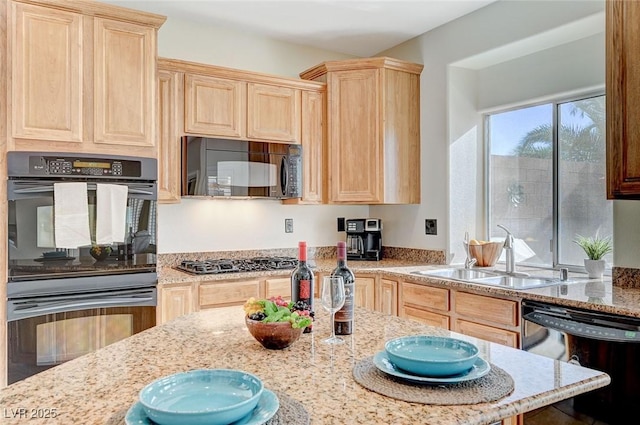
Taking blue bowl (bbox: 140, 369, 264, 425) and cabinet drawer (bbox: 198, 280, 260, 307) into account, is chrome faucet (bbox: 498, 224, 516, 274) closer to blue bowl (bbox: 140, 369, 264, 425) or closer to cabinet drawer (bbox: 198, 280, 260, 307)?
cabinet drawer (bbox: 198, 280, 260, 307)

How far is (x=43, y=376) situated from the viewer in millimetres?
1241

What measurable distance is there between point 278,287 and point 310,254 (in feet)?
2.78

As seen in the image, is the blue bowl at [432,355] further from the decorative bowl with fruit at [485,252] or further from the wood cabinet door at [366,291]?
the decorative bowl with fruit at [485,252]

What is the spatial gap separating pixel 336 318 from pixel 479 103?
9.23 ft

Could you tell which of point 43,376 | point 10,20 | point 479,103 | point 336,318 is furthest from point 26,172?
point 479,103

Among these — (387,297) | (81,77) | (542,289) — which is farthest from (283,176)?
(542,289)

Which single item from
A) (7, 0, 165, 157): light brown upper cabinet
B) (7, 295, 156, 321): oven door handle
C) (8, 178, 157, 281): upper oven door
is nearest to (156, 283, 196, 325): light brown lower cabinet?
(7, 295, 156, 321): oven door handle

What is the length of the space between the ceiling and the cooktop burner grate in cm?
181

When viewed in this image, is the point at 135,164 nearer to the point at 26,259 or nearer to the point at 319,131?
the point at 26,259

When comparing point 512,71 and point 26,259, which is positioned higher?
point 512,71

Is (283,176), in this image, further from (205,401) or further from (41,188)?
(205,401)

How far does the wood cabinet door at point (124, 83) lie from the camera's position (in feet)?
9.08

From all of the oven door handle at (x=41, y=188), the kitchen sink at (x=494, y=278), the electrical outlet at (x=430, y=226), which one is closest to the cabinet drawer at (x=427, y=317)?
the kitchen sink at (x=494, y=278)

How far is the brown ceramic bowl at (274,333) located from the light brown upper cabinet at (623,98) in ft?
6.26
